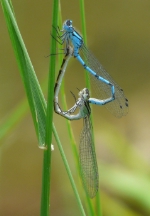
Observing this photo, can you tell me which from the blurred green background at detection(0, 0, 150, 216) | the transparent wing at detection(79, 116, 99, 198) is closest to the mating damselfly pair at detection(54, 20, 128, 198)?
the transparent wing at detection(79, 116, 99, 198)

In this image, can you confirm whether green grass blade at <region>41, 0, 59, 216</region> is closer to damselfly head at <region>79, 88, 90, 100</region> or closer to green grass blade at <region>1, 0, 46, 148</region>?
green grass blade at <region>1, 0, 46, 148</region>

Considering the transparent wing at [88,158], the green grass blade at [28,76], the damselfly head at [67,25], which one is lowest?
the transparent wing at [88,158]

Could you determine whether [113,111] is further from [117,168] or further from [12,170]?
[12,170]

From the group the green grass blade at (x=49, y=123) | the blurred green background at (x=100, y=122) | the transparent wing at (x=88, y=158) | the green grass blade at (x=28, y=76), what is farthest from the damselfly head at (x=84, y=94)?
the blurred green background at (x=100, y=122)

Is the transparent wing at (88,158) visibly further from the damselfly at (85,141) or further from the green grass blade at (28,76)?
the green grass blade at (28,76)

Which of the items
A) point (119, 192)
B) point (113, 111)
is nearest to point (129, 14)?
point (119, 192)

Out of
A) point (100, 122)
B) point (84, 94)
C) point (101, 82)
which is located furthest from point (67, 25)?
point (100, 122)
